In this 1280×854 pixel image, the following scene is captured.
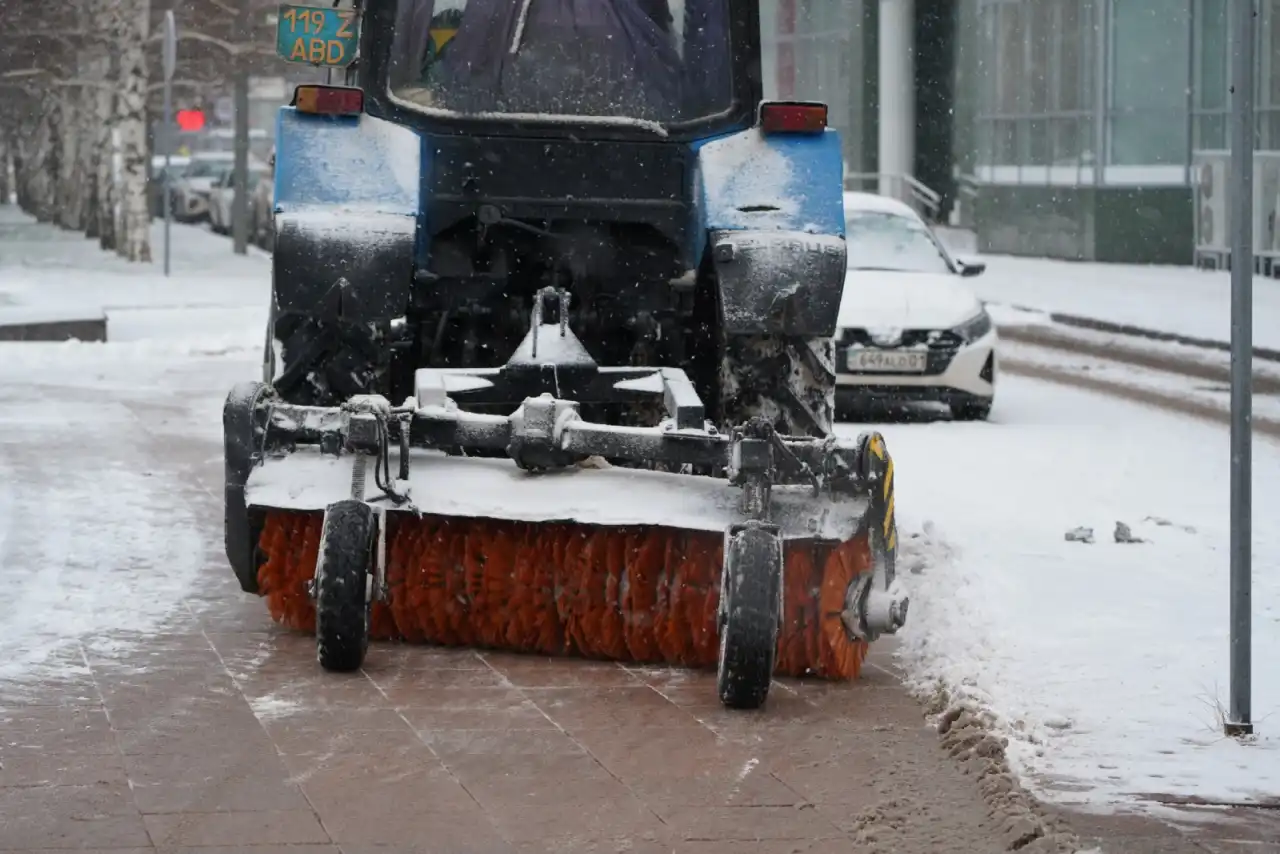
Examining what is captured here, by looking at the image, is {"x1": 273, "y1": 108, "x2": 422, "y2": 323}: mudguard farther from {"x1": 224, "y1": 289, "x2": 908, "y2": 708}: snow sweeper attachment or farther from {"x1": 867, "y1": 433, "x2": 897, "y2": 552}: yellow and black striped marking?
{"x1": 867, "y1": 433, "x2": 897, "y2": 552}: yellow and black striped marking

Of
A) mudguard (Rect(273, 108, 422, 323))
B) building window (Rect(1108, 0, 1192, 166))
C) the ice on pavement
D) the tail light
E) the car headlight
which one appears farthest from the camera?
building window (Rect(1108, 0, 1192, 166))

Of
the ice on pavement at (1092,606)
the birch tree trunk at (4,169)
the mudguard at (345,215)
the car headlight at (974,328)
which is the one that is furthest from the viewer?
the birch tree trunk at (4,169)

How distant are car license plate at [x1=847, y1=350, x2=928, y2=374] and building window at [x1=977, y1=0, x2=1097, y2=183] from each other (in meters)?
19.4

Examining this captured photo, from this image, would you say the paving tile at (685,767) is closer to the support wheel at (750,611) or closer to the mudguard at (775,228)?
the support wheel at (750,611)

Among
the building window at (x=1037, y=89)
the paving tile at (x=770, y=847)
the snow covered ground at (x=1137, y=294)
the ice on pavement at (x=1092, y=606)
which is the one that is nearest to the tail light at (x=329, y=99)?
the ice on pavement at (x=1092, y=606)

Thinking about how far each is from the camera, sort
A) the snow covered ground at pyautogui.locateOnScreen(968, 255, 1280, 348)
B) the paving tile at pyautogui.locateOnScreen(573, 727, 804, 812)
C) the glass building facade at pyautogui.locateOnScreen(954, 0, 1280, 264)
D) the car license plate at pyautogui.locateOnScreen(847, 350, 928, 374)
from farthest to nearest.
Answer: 1. the glass building facade at pyautogui.locateOnScreen(954, 0, 1280, 264)
2. the snow covered ground at pyautogui.locateOnScreen(968, 255, 1280, 348)
3. the car license plate at pyautogui.locateOnScreen(847, 350, 928, 374)
4. the paving tile at pyautogui.locateOnScreen(573, 727, 804, 812)

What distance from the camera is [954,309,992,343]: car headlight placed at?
1402 cm

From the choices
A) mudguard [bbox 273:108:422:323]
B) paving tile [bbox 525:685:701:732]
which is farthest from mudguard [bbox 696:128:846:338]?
paving tile [bbox 525:685:701:732]

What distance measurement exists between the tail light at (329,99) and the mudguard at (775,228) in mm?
1136

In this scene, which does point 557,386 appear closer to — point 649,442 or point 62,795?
point 649,442

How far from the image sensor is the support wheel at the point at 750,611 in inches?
234

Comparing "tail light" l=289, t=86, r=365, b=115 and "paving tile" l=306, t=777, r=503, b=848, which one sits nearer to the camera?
"paving tile" l=306, t=777, r=503, b=848

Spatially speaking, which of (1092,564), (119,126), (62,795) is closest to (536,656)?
(62,795)

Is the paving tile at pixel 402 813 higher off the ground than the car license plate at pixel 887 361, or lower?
lower
